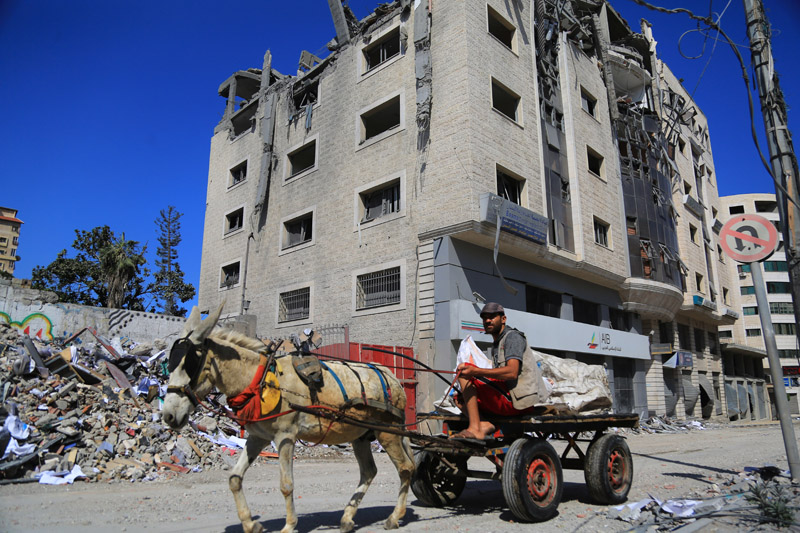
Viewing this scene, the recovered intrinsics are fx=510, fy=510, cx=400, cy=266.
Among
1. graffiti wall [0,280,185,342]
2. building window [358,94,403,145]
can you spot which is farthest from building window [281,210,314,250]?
graffiti wall [0,280,185,342]

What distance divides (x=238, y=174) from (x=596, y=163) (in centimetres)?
1919

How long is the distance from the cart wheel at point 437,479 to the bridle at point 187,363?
294cm

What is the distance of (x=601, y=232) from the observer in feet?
78.6

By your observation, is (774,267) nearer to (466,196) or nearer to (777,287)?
(777,287)

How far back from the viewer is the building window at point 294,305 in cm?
2195

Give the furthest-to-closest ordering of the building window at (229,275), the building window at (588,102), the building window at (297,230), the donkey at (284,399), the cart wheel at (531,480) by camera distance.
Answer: the building window at (229,275) < the building window at (588,102) < the building window at (297,230) < the cart wheel at (531,480) < the donkey at (284,399)

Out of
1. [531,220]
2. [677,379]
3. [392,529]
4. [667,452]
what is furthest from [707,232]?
[392,529]

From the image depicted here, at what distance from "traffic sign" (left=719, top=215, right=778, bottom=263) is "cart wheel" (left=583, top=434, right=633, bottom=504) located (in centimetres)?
321

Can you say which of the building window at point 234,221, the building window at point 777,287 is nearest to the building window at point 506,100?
the building window at point 234,221

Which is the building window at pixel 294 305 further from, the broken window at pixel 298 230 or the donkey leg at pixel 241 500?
the donkey leg at pixel 241 500

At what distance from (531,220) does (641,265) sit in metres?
10.3

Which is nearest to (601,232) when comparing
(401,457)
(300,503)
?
(300,503)

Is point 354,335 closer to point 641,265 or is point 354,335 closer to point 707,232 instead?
point 641,265

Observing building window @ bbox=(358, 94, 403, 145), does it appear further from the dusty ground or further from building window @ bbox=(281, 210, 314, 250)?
the dusty ground
